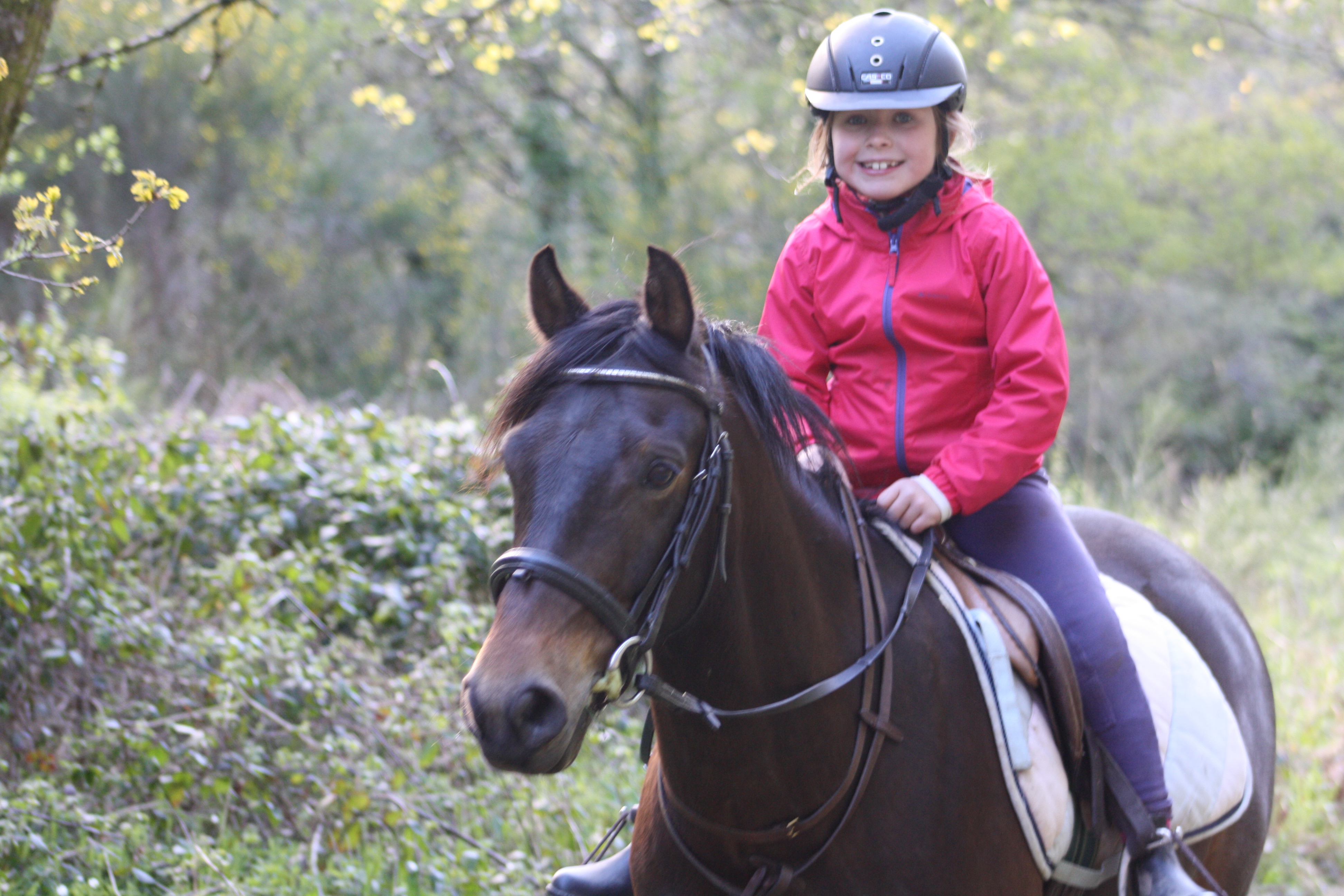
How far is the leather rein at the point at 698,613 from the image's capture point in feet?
5.54

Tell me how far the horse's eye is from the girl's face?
3.88 feet

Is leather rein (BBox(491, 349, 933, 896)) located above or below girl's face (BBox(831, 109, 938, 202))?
below

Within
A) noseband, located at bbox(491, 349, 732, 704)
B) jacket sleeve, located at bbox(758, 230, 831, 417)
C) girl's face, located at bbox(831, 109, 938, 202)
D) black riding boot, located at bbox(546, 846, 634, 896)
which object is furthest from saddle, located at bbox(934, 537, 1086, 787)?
black riding boot, located at bbox(546, 846, 634, 896)

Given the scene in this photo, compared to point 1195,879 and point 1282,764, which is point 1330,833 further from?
point 1195,879

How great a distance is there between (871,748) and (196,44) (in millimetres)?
5546

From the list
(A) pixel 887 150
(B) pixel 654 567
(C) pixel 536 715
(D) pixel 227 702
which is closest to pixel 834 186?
(A) pixel 887 150

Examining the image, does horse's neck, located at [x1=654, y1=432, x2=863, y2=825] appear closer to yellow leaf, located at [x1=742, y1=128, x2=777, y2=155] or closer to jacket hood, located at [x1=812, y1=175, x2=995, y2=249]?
jacket hood, located at [x1=812, y1=175, x2=995, y2=249]

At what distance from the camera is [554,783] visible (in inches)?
171

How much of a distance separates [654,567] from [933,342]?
1107mm

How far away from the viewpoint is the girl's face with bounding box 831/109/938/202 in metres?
2.62

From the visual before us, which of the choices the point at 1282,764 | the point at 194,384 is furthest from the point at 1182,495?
the point at 194,384

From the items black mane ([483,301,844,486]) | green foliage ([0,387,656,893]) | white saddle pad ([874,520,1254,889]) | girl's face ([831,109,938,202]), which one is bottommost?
green foliage ([0,387,656,893])

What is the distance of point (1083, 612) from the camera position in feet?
8.25

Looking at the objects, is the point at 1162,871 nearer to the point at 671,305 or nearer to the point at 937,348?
the point at 937,348
